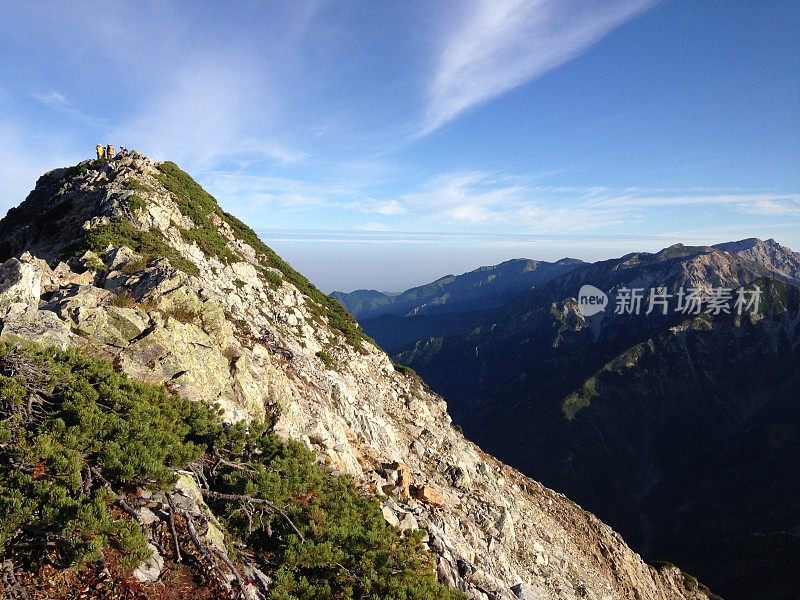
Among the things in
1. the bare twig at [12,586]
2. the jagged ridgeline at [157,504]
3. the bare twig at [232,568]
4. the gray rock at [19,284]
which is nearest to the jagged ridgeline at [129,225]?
the gray rock at [19,284]

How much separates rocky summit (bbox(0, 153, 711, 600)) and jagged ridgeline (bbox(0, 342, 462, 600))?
503 millimetres

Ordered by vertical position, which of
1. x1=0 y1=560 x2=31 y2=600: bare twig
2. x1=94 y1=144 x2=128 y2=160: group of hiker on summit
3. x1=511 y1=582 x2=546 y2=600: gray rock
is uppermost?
x1=94 y1=144 x2=128 y2=160: group of hiker on summit

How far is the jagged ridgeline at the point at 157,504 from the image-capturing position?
7.70 m

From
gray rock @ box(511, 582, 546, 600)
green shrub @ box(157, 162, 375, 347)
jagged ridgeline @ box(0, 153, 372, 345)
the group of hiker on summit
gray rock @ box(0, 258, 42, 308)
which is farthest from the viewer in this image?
the group of hiker on summit

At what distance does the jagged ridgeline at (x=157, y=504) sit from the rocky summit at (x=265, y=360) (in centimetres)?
50

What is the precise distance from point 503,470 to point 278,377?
83.2 feet

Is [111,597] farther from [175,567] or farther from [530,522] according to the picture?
[530,522]

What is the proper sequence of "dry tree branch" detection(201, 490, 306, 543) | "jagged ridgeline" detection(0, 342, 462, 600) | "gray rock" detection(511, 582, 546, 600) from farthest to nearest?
"gray rock" detection(511, 582, 546, 600) → "dry tree branch" detection(201, 490, 306, 543) → "jagged ridgeline" detection(0, 342, 462, 600)

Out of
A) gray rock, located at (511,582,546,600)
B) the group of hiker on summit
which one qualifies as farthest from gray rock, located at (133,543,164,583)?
the group of hiker on summit

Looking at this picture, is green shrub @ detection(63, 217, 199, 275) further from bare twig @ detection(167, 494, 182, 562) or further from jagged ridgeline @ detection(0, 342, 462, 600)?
bare twig @ detection(167, 494, 182, 562)

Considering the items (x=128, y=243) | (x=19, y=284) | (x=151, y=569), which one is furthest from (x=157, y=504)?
(x=128, y=243)

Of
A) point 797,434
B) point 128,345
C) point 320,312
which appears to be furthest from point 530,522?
point 797,434

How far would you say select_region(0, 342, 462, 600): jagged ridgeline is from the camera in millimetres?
7695

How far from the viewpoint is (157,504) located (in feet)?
31.9
